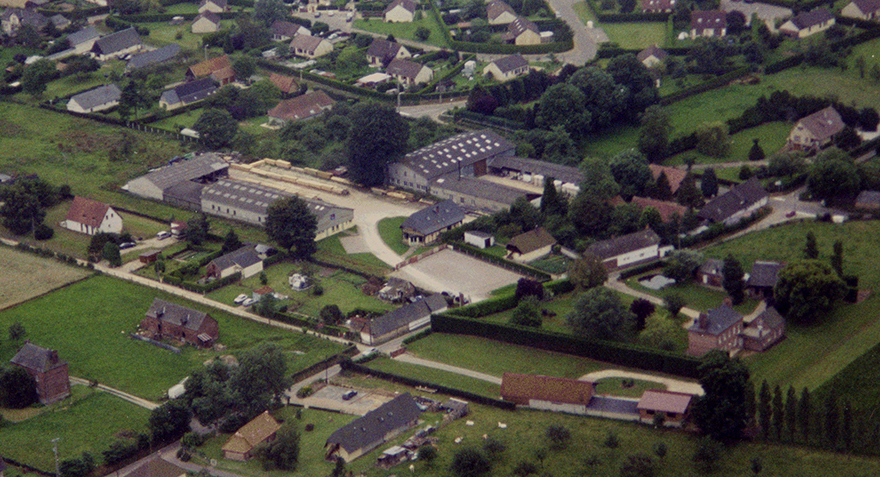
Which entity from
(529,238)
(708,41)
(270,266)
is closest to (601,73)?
(708,41)

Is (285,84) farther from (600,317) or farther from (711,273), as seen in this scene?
(600,317)

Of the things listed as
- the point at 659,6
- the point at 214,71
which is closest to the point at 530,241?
the point at 214,71

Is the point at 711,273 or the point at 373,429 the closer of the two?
the point at 373,429

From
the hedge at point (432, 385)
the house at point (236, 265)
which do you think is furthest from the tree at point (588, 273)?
the house at point (236, 265)

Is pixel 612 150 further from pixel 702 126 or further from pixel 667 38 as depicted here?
pixel 667 38

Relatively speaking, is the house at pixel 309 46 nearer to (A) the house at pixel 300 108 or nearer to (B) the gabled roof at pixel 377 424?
(A) the house at pixel 300 108

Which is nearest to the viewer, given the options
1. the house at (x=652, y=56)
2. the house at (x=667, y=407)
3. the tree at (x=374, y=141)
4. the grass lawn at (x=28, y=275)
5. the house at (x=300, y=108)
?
the house at (x=667, y=407)
